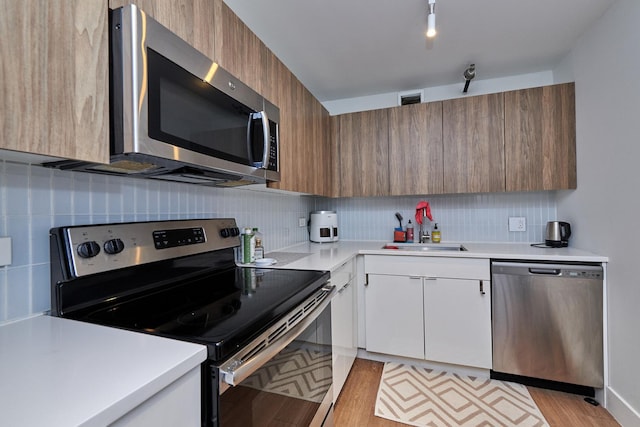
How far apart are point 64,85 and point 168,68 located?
11.5 inches

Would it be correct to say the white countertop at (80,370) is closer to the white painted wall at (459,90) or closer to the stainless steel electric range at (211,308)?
the stainless steel electric range at (211,308)

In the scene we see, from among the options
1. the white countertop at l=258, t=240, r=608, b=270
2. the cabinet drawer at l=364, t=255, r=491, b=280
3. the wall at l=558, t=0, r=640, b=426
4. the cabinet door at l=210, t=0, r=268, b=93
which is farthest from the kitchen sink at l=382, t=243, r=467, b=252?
the cabinet door at l=210, t=0, r=268, b=93

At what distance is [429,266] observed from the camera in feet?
6.77

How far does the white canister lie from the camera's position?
2.63m

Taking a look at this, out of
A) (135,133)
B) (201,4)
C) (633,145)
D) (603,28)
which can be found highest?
(603,28)

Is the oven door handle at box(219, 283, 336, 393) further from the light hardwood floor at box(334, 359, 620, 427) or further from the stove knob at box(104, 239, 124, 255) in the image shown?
the light hardwood floor at box(334, 359, 620, 427)

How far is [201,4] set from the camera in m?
1.07

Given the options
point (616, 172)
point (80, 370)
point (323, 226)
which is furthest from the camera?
point (323, 226)

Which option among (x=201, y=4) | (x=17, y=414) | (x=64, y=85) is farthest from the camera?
(x=201, y=4)

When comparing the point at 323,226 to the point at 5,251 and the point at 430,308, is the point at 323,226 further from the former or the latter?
the point at 5,251

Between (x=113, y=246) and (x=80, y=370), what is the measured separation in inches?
20.4

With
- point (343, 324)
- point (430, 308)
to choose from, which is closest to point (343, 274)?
point (343, 324)

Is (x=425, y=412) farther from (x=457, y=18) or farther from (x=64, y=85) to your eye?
(x=457, y=18)

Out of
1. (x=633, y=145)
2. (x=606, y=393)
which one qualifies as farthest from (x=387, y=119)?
(x=606, y=393)
